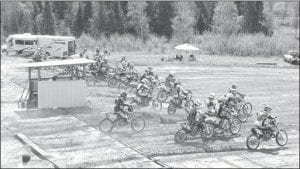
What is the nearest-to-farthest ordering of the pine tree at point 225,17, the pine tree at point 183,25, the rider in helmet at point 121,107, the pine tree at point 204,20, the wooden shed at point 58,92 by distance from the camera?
1. the rider in helmet at point 121,107
2. the wooden shed at point 58,92
3. the pine tree at point 225,17
4. the pine tree at point 204,20
5. the pine tree at point 183,25

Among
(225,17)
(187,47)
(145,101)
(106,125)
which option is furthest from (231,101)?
(187,47)

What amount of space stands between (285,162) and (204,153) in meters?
2.55

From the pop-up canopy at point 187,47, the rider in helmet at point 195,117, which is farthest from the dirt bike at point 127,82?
the pop-up canopy at point 187,47

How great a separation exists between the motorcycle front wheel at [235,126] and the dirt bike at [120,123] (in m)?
3.31

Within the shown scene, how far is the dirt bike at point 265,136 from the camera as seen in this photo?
1734cm

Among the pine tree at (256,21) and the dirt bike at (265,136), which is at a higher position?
the pine tree at (256,21)

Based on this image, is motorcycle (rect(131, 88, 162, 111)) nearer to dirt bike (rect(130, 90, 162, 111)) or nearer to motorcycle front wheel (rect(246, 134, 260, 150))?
dirt bike (rect(130, 90, 162, 111))

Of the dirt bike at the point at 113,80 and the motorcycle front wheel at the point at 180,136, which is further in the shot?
the dirt bike at the point at 113,80

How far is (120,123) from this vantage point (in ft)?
62.1

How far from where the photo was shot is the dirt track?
16.2 m

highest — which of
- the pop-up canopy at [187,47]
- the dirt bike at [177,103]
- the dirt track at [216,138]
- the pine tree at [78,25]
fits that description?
the pine tree at [78,25]

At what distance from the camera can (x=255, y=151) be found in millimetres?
17203

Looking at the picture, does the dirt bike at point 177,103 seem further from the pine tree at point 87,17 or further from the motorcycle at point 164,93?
the pine tree at point 87,17

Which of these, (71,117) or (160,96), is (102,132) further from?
(160,96)
